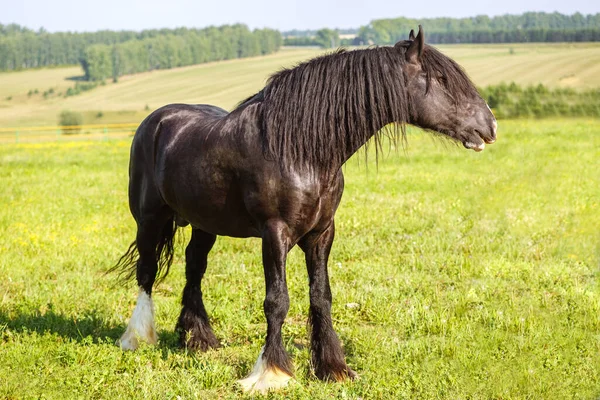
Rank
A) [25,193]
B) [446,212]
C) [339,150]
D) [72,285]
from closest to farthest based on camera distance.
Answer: [339,150] < [72,285] < [446,212] < [25,193]

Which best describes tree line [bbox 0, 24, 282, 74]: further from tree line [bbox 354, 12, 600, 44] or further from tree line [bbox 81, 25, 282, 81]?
tree line [bbox 354, 12, 600, 44]

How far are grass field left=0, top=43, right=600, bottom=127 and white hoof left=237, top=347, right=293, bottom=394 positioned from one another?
1438 inches

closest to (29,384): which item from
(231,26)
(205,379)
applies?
(205,379)

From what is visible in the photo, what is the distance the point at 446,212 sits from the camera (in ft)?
38.0

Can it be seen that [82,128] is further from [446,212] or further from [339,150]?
[339,150]

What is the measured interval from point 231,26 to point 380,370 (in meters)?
117

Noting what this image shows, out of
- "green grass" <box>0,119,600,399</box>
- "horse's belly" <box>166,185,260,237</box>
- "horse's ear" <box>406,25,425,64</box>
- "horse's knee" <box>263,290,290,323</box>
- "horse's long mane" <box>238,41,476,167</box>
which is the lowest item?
"green grass" <box>0,119,600,399</box>

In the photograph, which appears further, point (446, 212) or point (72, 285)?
point (446, 212)

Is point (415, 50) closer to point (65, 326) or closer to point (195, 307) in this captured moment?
point (195, 307)

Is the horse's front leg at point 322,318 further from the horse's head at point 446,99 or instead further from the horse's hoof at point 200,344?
the horse's head at point 446,99

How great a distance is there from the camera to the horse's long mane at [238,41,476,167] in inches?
182

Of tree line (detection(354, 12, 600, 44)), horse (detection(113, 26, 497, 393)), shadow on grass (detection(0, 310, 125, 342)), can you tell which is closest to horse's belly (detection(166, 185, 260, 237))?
horse (detection(113, 26, 497, 393))

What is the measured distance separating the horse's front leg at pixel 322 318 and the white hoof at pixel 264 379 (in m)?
0.39

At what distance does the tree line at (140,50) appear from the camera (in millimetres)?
98938
